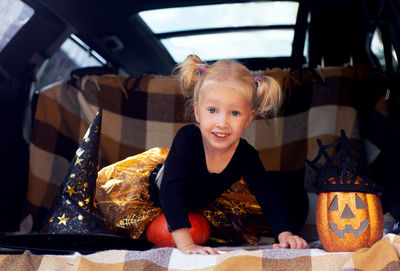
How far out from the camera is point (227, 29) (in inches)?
74.5

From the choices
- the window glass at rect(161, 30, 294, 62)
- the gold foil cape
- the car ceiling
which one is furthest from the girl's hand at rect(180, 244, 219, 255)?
the window glass at rect(161, 30, 294, 62)

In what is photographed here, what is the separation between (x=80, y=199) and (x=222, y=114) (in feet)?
1.59

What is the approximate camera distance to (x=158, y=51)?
2018 mm

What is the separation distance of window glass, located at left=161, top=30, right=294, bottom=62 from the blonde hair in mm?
557

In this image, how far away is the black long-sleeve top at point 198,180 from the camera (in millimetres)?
1257

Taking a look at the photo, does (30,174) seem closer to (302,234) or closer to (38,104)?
(38,104)

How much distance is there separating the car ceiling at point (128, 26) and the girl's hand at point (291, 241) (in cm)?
91

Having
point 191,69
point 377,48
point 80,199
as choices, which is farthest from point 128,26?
point 377,48

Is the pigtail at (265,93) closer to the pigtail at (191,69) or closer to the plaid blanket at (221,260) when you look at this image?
the pigtail at (191,69)

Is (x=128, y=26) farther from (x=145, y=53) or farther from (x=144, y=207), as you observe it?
(x=144, y=207)

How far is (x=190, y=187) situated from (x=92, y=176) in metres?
0.31

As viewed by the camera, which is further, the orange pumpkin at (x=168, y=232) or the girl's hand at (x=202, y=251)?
the orange pumpkin at (x=168, y=232)

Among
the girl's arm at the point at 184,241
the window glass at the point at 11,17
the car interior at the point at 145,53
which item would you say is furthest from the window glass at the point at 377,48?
the window glass at the point at 11,17

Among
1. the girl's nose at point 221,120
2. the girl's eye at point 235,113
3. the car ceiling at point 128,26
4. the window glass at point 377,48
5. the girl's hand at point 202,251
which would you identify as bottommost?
the girl's hand at point 202,251
